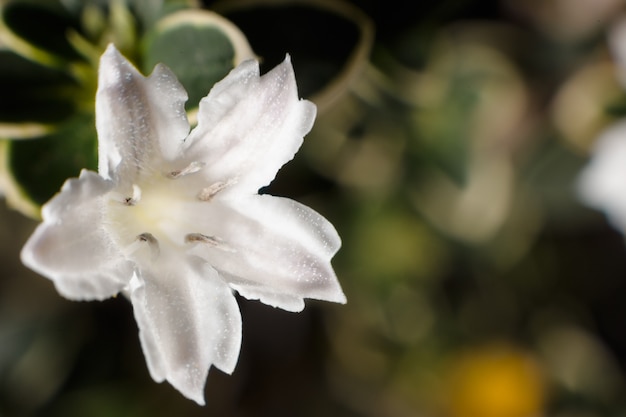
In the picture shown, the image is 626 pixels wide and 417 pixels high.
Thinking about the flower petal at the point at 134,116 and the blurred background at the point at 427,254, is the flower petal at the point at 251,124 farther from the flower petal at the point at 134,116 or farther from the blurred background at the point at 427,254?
the blurred background at the point at 427,254

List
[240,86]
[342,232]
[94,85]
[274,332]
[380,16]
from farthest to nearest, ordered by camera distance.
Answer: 1. [274,332]
2. [342,232]
3. [380,16]
4. [94,85]
5. [240,86]

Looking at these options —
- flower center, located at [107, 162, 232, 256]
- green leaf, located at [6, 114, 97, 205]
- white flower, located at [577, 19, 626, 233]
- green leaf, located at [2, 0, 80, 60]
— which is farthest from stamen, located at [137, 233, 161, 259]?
white flower, located at [577, 19, 626, 233]

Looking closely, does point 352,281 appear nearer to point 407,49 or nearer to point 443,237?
point 443,237

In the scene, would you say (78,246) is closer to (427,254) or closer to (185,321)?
(185,321)

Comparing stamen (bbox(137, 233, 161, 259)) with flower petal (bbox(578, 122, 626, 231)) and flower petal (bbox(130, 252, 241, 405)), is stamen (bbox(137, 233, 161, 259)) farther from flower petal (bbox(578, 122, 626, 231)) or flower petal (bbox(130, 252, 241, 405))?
flower petal (bbox(578, 122, 626, 231))

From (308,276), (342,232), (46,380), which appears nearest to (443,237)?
(342,232)

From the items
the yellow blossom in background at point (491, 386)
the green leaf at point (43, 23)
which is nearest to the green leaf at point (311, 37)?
the green leaf at point (43, 23)
